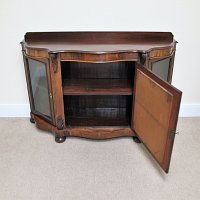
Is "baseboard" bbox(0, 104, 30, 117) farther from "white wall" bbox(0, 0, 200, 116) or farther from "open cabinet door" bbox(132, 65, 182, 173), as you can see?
"open cabinet door" bbox(132, 65, 182, 173)

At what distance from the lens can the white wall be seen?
5.32ft

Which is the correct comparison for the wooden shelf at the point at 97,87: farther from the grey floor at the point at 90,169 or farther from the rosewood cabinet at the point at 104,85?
the grey floor at the point at 90,169

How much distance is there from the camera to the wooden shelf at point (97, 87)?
4.92 ft

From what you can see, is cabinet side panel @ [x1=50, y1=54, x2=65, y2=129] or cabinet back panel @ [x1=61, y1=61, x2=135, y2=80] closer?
cabinet side panel @ [x1=50, y1=54, x2=65, y2=129]

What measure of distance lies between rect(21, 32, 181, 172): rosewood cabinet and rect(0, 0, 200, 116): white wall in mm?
99

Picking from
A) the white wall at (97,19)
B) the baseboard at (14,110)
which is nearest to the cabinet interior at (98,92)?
the white wall at (97,19)

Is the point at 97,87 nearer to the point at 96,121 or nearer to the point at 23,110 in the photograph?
the point at 96,121

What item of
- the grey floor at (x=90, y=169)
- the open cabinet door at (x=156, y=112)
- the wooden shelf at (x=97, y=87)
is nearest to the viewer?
the open cabinet door at (x=156, y=112)

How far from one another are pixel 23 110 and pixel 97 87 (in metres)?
0.78

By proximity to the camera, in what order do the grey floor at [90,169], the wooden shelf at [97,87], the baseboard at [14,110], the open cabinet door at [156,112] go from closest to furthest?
the open cabinet door at [156,112]
the grey floor at [90,169]
the wooden shelf at [97,87]
the baseboard at [14,110]

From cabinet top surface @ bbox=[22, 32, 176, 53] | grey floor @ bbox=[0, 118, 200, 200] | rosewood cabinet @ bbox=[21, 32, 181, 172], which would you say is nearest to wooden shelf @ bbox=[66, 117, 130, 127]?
rosewood cabinet @ bbox=[21, 32, 181, 172]

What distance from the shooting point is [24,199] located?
1217mm

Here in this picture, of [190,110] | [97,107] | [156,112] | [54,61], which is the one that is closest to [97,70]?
[97,107]

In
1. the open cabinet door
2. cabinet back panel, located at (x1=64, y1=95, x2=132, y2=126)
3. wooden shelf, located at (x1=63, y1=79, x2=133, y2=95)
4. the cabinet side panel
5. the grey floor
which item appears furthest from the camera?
cabinet back panel, located at (x1=64, y1=95, x2=132, y2=126)
